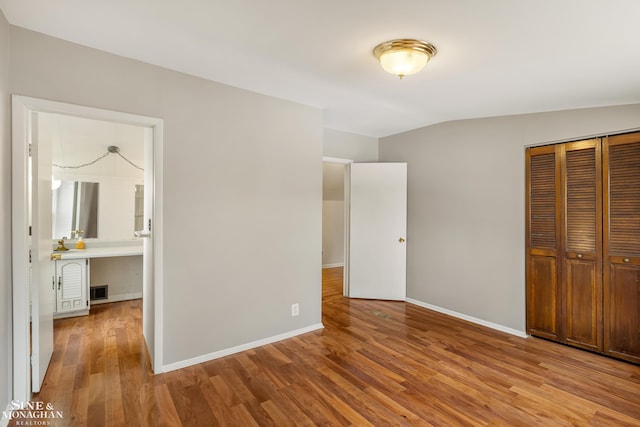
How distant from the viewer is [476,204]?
3729 mm

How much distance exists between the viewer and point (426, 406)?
2.10 metres

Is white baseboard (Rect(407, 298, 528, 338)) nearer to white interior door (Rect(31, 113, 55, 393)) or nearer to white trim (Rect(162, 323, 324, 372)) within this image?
white trim (Rect(162, 323, 324, 372))

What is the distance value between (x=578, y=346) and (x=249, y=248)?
10.8 ft

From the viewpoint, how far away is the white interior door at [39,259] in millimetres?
2113

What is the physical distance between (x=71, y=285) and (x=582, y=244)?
5.55 m

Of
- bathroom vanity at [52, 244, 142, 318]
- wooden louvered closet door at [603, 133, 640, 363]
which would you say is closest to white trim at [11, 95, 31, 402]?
bathroom vanity at [52, 244, 142, 318]

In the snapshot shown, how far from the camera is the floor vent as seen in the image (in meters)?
4.25

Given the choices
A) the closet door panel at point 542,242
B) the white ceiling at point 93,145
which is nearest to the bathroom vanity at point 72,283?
the white ceiling at point 93,145

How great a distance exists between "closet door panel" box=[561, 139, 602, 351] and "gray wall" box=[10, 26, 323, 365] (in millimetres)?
2460

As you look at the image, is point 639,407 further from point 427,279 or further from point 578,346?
point 427,279

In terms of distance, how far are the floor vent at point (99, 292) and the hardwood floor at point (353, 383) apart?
100 centimetres

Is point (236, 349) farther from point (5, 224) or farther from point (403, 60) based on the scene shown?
point (403, 60)

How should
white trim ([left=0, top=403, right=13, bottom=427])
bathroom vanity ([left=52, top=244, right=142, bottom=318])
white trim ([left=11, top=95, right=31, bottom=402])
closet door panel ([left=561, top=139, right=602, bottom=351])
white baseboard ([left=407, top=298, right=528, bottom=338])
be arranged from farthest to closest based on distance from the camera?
bathroom vanity ([left=52, top=244, right=142, bottom=318]) → white baseboard ([left=407, top=298, right=528, bottom=338]) → closet door panel ([left=561, top=139, right=602, bottom=351]) → white trim ([left=11, top=95, right=31, bottom=402]) → white trim ([left=0, top=403, right=13, bottom=427])

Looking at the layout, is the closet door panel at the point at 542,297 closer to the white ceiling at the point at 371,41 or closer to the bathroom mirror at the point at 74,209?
the white ceiling at the point at 371,41
